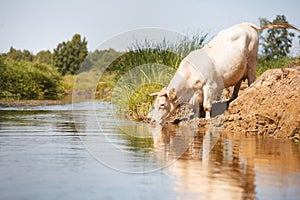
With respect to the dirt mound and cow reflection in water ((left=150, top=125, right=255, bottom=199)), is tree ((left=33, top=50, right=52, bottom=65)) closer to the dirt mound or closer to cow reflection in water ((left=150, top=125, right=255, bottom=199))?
the dirt mound

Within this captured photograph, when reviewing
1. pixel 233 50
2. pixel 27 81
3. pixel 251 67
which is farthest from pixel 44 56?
pixel 233 50

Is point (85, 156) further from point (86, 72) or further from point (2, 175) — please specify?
point (86, 72)

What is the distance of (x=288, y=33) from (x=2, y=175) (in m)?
25.6

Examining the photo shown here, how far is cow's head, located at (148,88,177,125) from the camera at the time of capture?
37.0 ft

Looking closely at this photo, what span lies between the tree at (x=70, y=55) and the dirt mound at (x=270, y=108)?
4322 centimetres

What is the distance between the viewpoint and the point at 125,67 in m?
15.3

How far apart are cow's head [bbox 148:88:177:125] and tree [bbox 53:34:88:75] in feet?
139

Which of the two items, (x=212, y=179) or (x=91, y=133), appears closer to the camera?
(x=212, y=179)

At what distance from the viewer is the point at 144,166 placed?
6.06 m

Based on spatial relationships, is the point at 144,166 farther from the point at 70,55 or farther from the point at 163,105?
the point at 70,55

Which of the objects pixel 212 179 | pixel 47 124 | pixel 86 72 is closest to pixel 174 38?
pixel 86 72

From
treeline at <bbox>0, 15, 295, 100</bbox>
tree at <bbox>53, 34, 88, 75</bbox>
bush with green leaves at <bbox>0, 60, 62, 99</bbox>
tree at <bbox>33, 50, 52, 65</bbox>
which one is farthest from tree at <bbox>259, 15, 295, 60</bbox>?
tree at <bbox>33, 50, 52, 65</bbox>

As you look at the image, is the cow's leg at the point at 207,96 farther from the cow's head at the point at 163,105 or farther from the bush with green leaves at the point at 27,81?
the bush with green leaves at the point at 27,81

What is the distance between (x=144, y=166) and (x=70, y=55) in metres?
50.5
